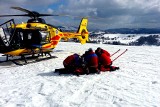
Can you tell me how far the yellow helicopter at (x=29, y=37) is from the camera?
526 inches

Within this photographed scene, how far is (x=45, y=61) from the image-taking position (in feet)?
48.8

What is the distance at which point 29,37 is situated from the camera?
47.7 feet

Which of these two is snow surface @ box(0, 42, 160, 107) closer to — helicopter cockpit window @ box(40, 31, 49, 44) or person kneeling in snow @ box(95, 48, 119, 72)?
person kneeling in snow @ box(95, 48, 119, 72)

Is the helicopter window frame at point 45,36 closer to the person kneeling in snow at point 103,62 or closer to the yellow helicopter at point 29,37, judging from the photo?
the yellow helicopter at point 29,37

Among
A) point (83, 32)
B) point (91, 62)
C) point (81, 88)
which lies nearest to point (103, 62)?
point (91, 62)

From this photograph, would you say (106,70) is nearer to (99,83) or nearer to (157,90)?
(99,83)

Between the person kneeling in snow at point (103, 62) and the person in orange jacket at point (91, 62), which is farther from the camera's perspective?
the person kneeling in snow at point (103, 62)

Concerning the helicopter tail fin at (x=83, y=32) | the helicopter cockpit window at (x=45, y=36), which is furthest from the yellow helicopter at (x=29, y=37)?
the helicopter tail fin at (x=83, y=32)

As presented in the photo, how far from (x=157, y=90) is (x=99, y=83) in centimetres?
226

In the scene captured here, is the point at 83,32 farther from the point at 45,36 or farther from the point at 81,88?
the point at 81,88

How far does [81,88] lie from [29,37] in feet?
24.3

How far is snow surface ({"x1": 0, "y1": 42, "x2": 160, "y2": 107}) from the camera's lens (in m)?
6.89

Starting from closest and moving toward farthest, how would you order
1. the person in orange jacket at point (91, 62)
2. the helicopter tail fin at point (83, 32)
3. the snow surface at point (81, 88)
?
the snow surface at point (81, 88)
the person in orange jacket at point (91, 62)
the helicopter tail fin at point (83, 32)

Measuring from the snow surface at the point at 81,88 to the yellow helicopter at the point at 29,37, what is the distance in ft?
6.27
